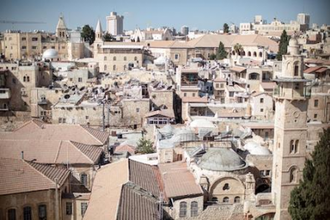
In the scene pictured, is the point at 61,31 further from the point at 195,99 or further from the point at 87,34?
the point at 195,99

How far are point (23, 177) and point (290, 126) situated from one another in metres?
6.39

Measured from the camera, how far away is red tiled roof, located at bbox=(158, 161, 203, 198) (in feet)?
35.7

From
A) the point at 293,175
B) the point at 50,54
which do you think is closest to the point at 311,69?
the point at 293,175

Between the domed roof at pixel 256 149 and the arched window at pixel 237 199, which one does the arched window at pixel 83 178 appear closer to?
the arched window at pixel 237 199

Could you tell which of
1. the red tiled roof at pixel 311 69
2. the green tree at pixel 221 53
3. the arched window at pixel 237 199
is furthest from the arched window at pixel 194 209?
the green tree at pixel 221 53

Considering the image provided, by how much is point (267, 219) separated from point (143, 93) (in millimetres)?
13333

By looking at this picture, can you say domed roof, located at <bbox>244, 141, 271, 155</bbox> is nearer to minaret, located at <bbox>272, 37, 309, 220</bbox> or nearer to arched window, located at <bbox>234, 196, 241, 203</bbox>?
arched window, located at <bbox>234, 196, 241, 203</bbox>

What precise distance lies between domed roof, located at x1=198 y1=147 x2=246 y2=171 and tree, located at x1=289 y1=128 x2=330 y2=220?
256cm

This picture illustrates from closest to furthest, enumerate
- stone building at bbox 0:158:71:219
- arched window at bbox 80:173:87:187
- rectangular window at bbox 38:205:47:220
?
stone building at bbox 0:158:71:219
rectangular window at bbox 38:205:47:220
arched window at bbox 80:173:87:187

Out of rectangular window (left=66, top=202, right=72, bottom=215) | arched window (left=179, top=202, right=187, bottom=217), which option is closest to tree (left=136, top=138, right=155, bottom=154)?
arched window (left=179, top=202, right=187, bottom=217)

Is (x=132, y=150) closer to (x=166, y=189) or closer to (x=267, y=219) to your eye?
(x=166, y=189)

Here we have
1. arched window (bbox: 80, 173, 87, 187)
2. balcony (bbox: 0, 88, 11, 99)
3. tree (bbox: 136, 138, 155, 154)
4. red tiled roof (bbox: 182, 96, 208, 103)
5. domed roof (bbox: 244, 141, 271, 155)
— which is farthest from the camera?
balcony (bbox: 0, 88, 11, 99)

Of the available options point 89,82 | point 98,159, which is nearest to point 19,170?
point 98,159

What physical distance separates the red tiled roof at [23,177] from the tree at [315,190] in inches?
213
